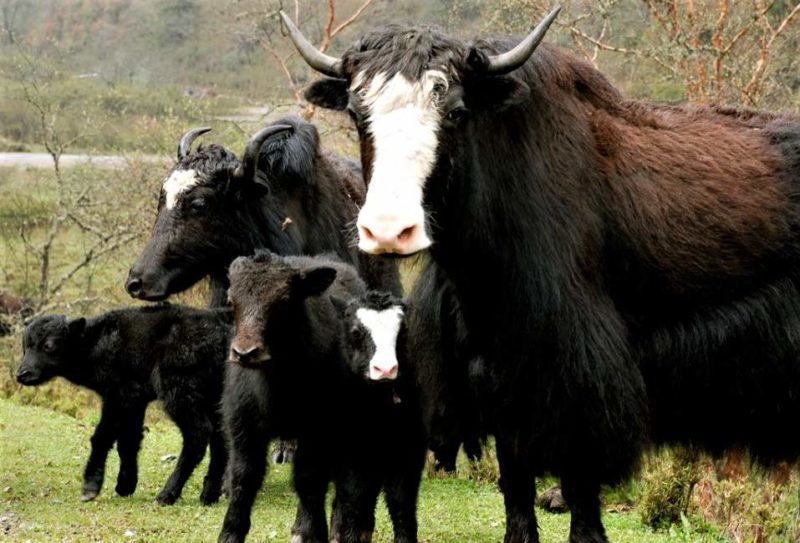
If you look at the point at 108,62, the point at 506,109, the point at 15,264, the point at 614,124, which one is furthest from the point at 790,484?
the point at 108,62

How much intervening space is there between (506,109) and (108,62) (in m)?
44.1

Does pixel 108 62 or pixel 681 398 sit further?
pixel 108 62

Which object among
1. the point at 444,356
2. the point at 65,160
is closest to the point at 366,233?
the point at 444,356

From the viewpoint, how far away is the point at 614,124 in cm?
637

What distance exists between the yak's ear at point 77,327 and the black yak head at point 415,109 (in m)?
5.03

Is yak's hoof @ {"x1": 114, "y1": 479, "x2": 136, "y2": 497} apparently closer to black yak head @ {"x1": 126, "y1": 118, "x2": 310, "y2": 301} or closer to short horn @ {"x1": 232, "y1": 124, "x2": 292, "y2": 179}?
black yak head @ {"x1": 126, "y1": 118, "x2": 310, "y2": 301}

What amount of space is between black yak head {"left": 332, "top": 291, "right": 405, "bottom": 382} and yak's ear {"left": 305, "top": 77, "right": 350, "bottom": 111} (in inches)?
67.7

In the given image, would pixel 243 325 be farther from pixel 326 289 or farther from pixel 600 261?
pixel 600 261

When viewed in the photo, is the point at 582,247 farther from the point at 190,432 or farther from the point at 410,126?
the point at 190,432

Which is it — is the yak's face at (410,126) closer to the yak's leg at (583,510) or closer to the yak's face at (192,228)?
the yak's leg at (583,510)

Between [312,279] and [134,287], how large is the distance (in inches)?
104

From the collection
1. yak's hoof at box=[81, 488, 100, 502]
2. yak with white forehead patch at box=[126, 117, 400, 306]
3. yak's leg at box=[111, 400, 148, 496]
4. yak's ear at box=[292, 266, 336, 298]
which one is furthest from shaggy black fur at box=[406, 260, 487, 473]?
yak's hoof at box=[81, 488, 100, 502]

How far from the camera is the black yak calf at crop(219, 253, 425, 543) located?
23.8 feet

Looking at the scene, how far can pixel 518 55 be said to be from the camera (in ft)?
18.1
